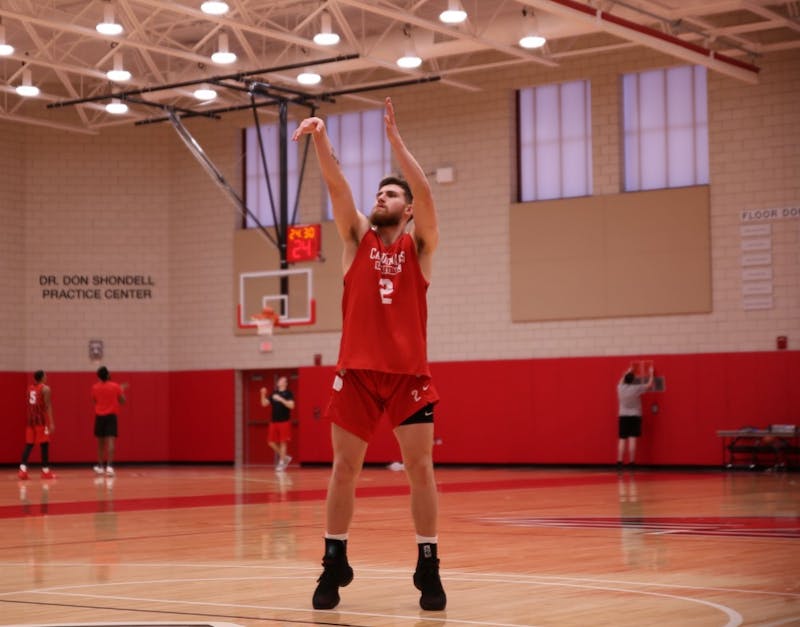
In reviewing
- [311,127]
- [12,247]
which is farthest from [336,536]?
[12,247]

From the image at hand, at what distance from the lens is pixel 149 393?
32469mm

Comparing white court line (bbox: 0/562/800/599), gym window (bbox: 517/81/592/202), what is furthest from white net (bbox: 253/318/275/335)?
white court line (bbox: 0/562/800/599)

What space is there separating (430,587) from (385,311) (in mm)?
1406

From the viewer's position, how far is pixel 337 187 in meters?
6.84

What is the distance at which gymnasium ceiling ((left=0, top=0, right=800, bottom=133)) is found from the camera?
22625 millimetres

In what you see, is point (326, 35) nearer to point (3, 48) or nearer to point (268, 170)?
point (3, 48)

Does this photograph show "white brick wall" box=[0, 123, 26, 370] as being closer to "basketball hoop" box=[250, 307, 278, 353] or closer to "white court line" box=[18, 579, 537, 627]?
"basketball hoop" box=[250, 307, 278, 353]

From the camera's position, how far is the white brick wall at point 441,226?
82.2ft

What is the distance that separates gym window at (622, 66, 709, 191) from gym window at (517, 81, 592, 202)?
89 cm

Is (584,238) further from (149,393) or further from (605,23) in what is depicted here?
(149,393)

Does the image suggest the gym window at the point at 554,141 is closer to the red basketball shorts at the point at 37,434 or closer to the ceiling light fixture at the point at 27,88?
the ceiling light fixture at the point at 27,88

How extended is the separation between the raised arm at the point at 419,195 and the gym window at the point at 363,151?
22443mm

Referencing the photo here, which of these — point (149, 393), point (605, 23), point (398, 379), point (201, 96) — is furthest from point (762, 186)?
point (398, 379)

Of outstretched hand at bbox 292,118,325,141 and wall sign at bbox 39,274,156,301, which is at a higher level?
wall sign at bbox 39,274,156,301
